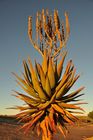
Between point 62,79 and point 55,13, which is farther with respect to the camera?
point 55,13

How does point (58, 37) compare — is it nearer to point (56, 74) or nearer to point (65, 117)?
point (56, 74)

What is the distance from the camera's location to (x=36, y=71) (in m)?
7.57

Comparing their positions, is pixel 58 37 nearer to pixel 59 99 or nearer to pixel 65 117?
pixel 59 99

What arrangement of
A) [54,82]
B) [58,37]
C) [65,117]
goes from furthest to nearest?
[58,37] → [54,82] → [65,117]

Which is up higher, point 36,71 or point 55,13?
point 55,13

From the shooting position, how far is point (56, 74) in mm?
7645

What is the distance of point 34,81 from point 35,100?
499 millimetres

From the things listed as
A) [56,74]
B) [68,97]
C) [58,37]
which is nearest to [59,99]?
[68,97]

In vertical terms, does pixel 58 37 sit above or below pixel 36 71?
above

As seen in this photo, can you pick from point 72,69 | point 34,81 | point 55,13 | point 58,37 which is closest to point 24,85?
point 34,81

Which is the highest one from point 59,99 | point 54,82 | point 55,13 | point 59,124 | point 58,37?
point 55,13

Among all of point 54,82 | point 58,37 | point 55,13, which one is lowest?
point 54,82

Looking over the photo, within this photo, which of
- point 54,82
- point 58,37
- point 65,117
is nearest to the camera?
point 65,117

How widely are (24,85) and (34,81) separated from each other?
1.11 feet
